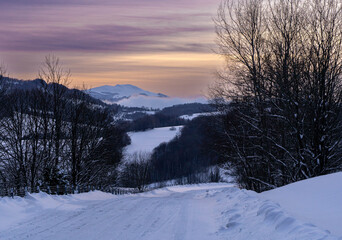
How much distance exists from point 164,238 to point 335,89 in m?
13.5

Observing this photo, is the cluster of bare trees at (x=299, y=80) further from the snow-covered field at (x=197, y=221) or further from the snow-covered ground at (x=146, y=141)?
the snow-covered ground at (x=146, y=141)

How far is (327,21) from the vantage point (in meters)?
17.4

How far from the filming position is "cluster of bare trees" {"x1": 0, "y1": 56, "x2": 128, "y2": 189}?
122 ft

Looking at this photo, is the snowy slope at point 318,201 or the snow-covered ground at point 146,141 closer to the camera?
the snowy slope at point 318,201

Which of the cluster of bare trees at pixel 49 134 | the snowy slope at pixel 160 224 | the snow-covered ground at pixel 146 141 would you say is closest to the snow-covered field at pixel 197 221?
the snowy slope at pixel 160 224

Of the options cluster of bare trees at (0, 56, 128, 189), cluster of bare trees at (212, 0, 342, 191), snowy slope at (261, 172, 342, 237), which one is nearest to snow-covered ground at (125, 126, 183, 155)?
cluster of bare trees at (0, 56, 128, 189)

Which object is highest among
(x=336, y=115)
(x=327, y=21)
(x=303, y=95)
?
(x=327, y=21)

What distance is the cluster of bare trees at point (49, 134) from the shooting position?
37250 millimetres

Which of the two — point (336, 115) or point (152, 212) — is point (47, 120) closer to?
point (152, 212)

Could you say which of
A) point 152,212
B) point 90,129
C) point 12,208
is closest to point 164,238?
point 152,212

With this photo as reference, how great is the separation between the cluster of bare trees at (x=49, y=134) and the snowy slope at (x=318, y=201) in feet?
92.6

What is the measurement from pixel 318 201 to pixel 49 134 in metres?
35.8

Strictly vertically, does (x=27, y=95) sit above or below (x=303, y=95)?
above

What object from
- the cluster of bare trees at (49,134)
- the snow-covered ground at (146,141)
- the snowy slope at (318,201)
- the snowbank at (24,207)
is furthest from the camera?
the snow-covered ground at (146,141)
